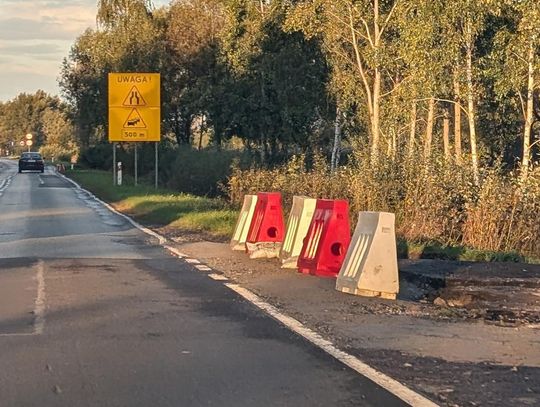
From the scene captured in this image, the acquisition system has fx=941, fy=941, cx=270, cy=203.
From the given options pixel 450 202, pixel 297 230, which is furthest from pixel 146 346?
pixel 450 202

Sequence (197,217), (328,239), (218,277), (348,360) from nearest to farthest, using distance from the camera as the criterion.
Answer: (348,360)
(328,239)
(218,277)
(197,217)

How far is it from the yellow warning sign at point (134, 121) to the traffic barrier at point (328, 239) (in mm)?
25519

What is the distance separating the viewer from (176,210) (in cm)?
2584

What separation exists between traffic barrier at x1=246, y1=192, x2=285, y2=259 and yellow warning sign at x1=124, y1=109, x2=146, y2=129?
74.2ft

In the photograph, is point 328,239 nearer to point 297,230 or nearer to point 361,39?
point 297,230

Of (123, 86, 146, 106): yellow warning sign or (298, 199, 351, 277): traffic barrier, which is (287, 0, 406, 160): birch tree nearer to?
(123, 86, 146, 106): yellow warning sign

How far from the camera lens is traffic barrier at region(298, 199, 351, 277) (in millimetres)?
12617

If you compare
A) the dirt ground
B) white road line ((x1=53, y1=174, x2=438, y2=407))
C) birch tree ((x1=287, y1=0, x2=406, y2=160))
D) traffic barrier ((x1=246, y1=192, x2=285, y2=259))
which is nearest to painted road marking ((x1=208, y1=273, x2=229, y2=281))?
the dirt ground

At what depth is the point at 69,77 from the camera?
6109 centimetres

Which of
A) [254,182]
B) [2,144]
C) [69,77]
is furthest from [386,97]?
[2,144]

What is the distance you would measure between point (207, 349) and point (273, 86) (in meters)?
32.3

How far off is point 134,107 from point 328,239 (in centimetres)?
2628

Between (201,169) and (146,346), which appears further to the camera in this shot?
(201,169)

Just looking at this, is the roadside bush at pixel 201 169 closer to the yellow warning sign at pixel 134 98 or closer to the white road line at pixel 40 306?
the yellow warning sign at pixel 134 98
